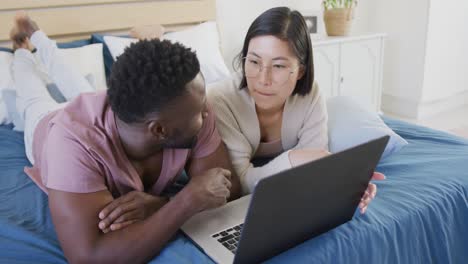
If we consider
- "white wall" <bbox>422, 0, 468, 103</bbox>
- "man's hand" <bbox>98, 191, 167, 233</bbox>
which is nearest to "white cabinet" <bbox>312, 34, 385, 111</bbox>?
"white wall" <bbox>422, 0, 468, 103</bbox>

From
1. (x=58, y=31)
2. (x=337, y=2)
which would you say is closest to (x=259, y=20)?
(x=58, y=31)

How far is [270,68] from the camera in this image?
3.68 ft

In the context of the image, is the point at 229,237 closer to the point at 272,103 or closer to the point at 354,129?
the point at 272,103

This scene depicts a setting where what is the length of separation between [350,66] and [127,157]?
2.48 m

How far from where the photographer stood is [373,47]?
3.14 metres

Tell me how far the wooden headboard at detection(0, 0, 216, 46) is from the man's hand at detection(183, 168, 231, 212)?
1730 millimetres

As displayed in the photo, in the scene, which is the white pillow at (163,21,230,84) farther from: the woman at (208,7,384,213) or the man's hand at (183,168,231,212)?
the man's hand at (183,168,231,212)

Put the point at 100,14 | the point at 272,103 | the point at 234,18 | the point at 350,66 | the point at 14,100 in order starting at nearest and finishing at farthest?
the point at 272,103 → the point at 14,100 → the point at 100,14 → the point at 234,18 → the point at 350,66

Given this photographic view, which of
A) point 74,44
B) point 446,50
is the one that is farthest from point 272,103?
point 446,50

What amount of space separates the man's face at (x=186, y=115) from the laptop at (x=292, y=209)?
195mm

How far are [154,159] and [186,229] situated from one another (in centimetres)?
19

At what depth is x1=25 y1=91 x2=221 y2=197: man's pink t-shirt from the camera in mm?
777

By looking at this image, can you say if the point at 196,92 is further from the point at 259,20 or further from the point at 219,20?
the point at 219,20

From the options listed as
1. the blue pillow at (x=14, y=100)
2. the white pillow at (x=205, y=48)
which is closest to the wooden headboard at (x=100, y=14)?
the white pillow at (x=205, y=48)
